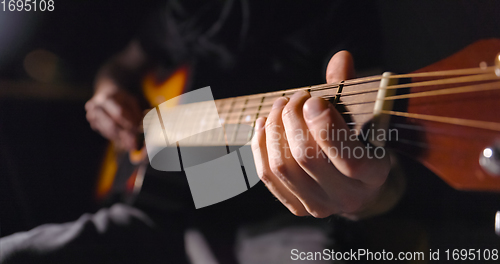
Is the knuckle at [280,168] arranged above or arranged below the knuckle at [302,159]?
below

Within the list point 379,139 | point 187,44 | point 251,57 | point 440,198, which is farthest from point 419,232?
point 187,44

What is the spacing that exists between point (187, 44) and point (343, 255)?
738 mm

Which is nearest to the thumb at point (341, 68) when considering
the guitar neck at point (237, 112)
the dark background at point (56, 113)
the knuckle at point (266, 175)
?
the guitar neck at point (237, 112)

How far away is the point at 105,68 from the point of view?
92 centimetres

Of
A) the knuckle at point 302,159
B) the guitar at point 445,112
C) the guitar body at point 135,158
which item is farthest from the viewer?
the guitar body at point 135,158

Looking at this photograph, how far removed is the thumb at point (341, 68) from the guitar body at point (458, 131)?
0.18 m

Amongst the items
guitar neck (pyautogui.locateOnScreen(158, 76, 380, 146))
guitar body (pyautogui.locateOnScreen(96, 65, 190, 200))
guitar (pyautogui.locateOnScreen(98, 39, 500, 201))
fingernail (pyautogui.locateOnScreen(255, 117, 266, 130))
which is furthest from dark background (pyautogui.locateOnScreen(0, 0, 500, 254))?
guitar (pyautogui.locateOnScreen(98, 39, 500, 201))

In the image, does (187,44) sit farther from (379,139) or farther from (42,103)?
(379,139)

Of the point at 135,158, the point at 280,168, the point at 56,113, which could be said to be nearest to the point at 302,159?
the point at 280,168

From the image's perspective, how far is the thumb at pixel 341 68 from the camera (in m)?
0.44

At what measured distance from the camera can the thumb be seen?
0.44 metres

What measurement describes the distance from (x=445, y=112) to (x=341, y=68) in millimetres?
220

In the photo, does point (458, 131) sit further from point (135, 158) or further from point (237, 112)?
point (135, 158)

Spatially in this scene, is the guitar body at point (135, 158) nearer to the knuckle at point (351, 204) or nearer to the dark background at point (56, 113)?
the dark background at point (56, 113)
